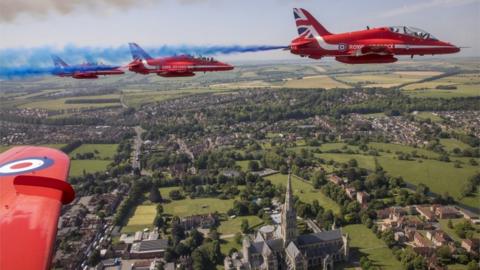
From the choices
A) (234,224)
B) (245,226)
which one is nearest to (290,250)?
(245,226)

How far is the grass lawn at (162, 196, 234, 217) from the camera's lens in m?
52.9

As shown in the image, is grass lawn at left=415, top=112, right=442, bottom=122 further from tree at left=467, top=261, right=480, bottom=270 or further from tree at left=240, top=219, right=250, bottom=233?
tree at left=240, top=219, right=250, bottom=233

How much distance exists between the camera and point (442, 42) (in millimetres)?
20797

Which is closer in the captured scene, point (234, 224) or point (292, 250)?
point (292, 250)

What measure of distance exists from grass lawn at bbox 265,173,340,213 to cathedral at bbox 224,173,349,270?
11169 mm

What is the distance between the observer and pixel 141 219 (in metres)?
50.6

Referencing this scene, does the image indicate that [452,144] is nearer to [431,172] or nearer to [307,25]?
[431,172]

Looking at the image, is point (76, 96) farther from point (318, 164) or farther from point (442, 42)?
point (442, 42)

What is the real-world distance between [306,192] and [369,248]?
56.8ft

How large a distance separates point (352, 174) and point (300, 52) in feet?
151

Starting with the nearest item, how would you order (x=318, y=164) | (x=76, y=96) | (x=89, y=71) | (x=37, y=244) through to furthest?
(x=37, y=244) → (x=89, y=71) → (x=318, y=164) → (x=76, y=96)

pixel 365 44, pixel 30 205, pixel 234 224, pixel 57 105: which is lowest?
pixel 234 224

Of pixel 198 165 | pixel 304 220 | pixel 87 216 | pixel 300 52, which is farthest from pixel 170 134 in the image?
pixel 300 52

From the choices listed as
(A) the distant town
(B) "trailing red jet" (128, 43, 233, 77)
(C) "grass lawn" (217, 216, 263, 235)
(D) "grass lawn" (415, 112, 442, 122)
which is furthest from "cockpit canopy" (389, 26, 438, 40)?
(D) "grass lawn" (415, 112, 442, 122)
